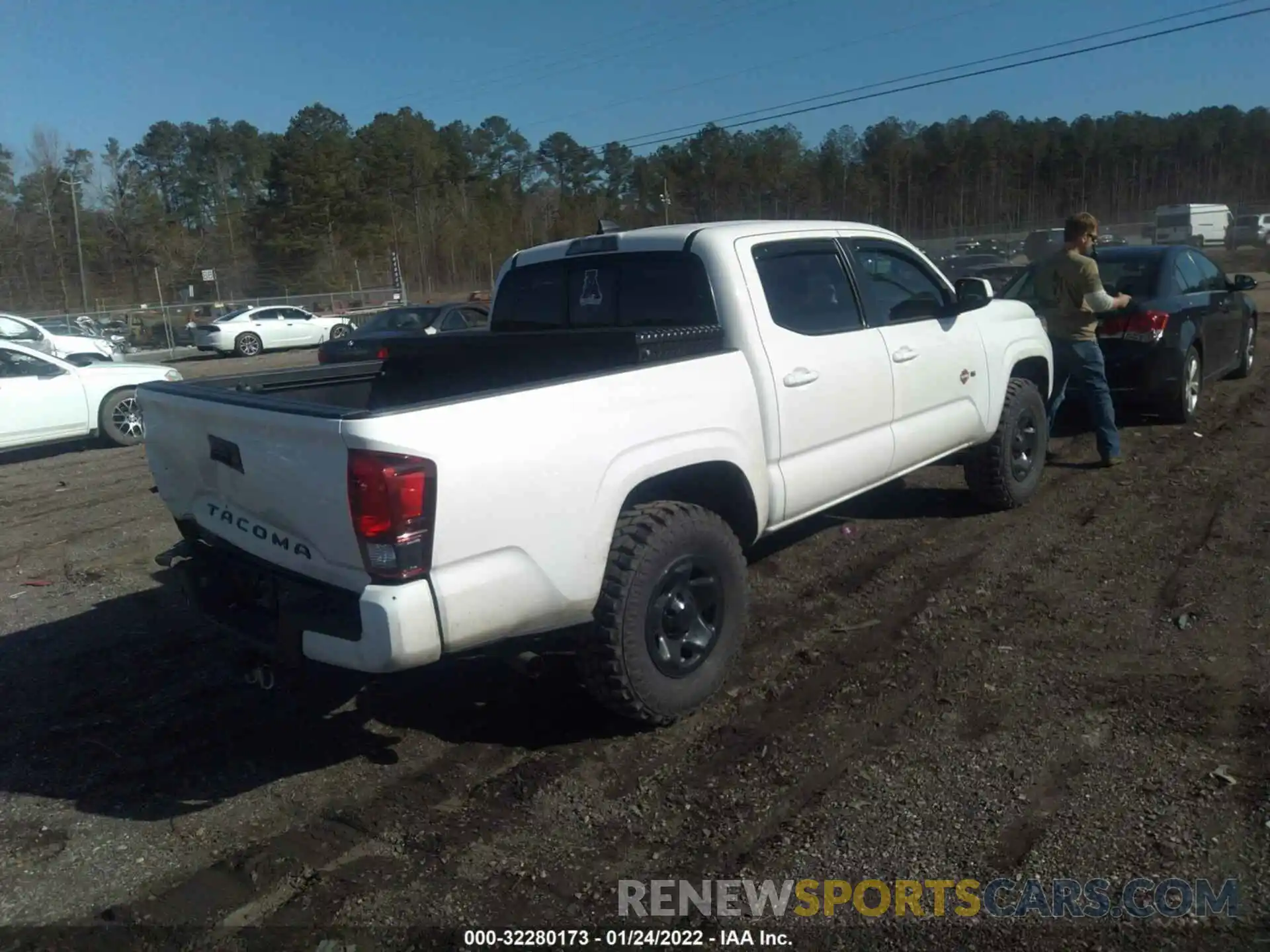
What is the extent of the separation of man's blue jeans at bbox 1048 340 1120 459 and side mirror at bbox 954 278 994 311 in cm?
196

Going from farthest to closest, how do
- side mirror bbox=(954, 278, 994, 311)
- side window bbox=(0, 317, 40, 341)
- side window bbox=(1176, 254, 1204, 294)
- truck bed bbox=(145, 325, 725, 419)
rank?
side window bbox=(0, 317, 40, 341), side window bbox=(1176, 254, 1204, 294), side mirror bbox=(954, 278, 994, 311), truck bed bbox=(145, 325, 725, 419)

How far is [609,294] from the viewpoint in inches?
204

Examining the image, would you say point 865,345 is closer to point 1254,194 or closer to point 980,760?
point 980,760

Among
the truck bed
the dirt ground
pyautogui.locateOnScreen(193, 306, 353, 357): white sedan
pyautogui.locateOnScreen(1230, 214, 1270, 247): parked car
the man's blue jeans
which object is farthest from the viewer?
pyautogui.locateOnScreen(1230, 214, 1270, 247): parked car

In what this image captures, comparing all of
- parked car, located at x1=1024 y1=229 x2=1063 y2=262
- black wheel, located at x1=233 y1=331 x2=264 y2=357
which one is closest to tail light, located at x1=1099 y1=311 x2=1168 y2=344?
black wheel, located at x1=233 y1=331 x2=264 y2=357

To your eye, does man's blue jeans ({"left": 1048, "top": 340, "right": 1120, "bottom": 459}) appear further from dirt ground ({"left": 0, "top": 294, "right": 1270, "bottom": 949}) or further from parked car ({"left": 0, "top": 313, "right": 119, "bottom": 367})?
parked car ({"left": 0, "top": 313, "right": 119, "bottom": 367})

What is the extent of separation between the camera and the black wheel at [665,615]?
3.78 meters

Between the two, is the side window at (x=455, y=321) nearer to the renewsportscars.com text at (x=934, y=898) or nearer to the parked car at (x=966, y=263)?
the parked car at (x=966, y=263)

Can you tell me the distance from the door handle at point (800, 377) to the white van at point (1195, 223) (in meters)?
44.9

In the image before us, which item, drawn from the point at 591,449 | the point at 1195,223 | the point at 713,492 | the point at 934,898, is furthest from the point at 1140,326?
the point at 1195,223

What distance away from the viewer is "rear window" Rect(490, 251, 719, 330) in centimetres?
474

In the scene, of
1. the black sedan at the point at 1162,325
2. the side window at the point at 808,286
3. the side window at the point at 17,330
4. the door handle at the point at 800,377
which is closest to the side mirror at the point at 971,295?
the side window at the point at 808,286

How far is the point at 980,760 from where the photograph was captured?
3693mm

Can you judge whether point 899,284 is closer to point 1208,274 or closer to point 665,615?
point 665,615
